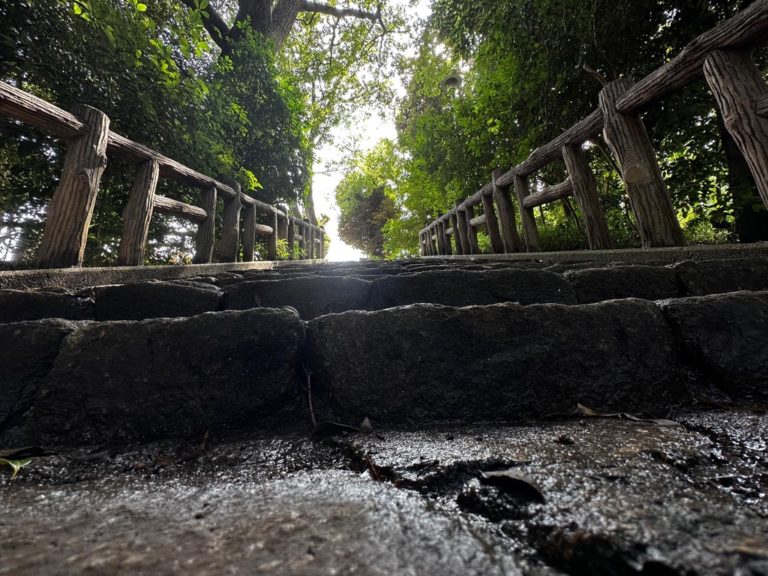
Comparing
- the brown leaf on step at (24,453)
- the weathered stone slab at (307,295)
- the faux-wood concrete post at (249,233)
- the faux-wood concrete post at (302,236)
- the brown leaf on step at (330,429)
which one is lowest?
the brown leaf on step at (330,429)

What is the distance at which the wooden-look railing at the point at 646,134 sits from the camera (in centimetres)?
188

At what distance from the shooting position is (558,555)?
0.44 m

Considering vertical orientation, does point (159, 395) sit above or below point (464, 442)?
above

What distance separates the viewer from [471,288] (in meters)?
1.68

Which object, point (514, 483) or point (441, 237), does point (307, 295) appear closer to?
point (514, 483)

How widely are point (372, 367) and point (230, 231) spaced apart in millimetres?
4388

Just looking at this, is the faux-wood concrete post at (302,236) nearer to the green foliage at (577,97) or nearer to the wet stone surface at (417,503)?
the green foliage at (577,97)

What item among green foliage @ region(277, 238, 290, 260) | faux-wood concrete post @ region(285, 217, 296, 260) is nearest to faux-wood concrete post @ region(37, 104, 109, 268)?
green foliage @ region(277, 238, 290, 260)

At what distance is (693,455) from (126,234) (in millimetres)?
3549

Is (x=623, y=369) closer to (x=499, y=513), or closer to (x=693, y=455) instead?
(x=693, y=455)

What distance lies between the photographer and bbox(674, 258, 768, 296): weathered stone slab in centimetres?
149

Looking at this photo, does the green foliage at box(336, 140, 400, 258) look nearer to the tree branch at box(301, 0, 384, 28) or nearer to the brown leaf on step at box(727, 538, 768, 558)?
the tree branch at box(301, 0, 384, 28)

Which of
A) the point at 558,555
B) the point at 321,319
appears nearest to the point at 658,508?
the point at 558,555

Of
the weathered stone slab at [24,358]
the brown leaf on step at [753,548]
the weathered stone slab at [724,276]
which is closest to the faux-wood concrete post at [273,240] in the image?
the weathered stone slab at [24,358]
